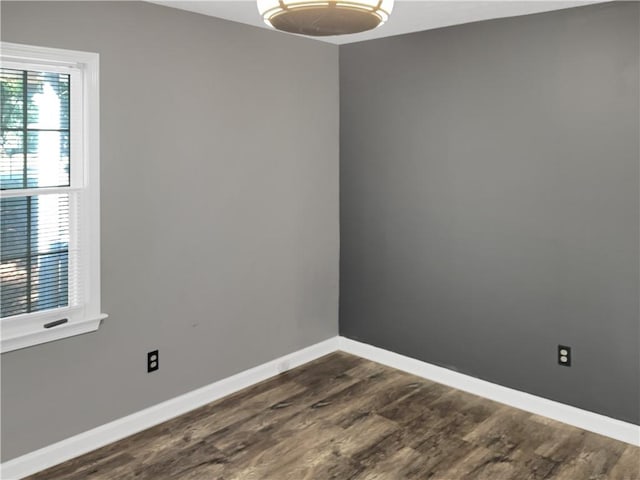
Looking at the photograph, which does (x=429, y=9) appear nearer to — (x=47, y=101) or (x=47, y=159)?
(x=47, y=101)

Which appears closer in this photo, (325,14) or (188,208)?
(325,14)

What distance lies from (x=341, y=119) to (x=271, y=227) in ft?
3.42

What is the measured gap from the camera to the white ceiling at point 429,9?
3.08 metres

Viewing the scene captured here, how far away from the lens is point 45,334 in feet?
9.21

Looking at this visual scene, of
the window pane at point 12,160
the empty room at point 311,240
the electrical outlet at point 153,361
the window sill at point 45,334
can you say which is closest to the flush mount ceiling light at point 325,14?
the empty room at point 311,240

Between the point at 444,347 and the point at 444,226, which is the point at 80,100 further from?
the point at 444,347

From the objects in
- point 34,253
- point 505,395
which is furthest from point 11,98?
point 505,395

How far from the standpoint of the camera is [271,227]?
12.8 ft

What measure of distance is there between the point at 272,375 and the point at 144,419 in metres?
1.00

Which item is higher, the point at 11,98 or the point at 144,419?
the point at 11,98

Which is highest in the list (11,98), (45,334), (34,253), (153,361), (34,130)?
(11,98)

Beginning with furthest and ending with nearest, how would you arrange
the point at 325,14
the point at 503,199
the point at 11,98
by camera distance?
the point at 503,199 → the point at 11,98 → the point at 325,14

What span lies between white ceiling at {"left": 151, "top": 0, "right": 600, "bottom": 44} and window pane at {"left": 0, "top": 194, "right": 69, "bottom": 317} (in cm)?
127

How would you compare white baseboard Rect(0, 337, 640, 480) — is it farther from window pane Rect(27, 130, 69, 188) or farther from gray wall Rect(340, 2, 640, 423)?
window pane Rect(27, 130, 69, 188)
